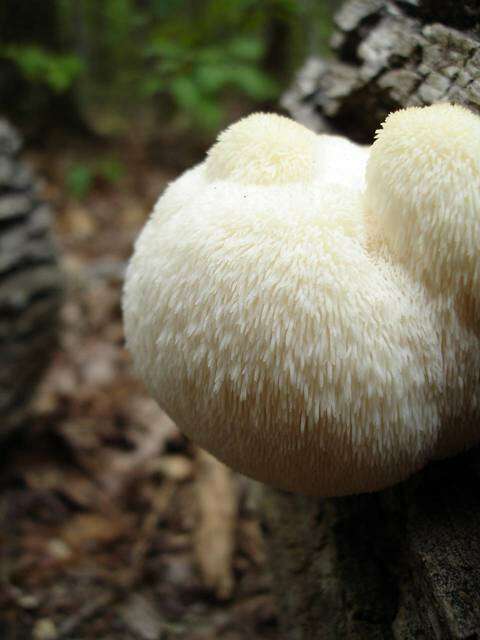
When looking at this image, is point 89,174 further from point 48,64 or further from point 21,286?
point 21,286

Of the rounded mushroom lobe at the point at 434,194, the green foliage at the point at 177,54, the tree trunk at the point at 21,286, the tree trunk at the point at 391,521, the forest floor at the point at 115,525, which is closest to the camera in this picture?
the rounded mushroom lobe at the point at 434,194

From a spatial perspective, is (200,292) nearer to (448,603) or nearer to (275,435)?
(275,435)

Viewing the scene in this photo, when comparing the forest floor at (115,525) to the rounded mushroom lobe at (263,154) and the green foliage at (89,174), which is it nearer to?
the rounded mushroom lobe at (263,154)

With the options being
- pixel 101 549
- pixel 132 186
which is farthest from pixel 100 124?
pixel 101 549

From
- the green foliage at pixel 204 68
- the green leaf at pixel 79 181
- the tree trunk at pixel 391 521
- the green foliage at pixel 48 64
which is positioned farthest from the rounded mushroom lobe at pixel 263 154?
the green leaf at pixel 79 181

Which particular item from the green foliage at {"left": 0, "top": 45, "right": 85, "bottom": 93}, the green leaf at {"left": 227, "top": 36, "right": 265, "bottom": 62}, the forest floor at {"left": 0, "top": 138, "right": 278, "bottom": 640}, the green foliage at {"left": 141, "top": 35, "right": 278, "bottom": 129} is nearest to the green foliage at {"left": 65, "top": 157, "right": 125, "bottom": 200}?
the green foliage at {"left": 0, "top": 45, "right": 85, "bottom": 93}

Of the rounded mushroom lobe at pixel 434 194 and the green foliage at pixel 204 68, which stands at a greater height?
the green foliage at pixel 204 68

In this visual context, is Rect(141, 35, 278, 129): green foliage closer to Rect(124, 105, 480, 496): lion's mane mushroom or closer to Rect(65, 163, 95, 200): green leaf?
Rect(65, 163, 95, 200): green leaf
